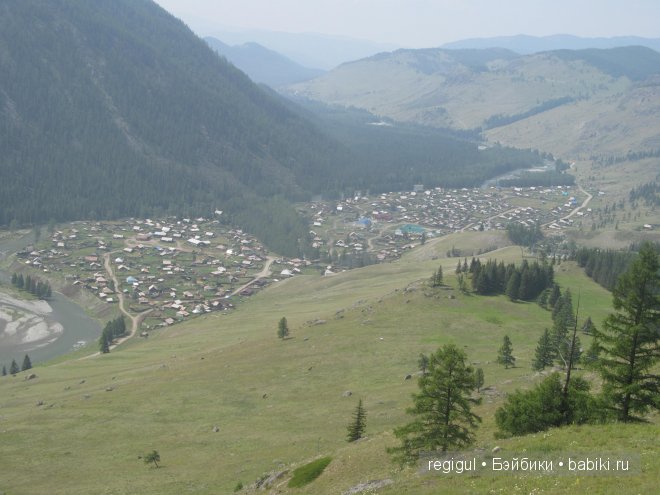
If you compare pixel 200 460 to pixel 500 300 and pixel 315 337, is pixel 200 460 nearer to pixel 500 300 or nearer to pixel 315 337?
pixel 315 337

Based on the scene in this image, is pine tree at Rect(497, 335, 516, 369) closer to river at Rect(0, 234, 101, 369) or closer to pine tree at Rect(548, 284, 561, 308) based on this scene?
pine tree at Rect(548, 284, 561, 308)

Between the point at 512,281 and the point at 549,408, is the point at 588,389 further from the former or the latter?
the point at 512,281

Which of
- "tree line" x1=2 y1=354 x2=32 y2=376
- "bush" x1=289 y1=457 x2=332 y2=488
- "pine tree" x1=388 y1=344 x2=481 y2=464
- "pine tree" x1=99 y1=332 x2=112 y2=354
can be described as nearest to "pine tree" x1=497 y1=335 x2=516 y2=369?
"bush" x1=289 y1=457 x2=332 y2=488

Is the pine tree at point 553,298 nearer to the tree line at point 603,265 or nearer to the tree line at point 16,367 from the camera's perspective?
the tree line at point 603,265

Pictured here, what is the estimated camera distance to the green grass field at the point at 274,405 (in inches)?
1715

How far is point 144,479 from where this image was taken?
62281mm

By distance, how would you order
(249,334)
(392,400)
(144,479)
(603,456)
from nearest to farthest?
(603,456)
(144,479)
(392,400)
(249,334)

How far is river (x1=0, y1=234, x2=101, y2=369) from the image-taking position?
159 m

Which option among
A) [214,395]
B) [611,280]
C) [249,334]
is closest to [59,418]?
[214,395]

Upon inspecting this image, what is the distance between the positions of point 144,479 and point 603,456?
153ft

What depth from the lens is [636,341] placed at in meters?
38.2

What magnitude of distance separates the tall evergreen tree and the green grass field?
3.31 m

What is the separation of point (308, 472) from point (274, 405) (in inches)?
1414

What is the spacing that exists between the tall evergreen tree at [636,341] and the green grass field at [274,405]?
130 inches
